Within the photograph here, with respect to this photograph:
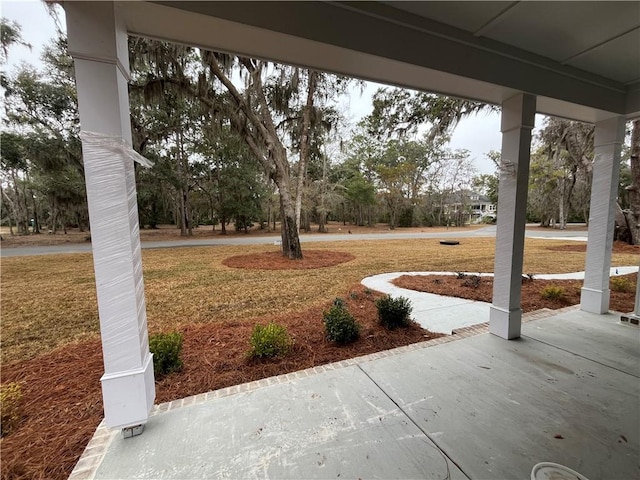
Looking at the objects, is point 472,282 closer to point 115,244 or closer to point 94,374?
point 115,244

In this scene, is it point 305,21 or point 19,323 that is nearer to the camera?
point 305,21

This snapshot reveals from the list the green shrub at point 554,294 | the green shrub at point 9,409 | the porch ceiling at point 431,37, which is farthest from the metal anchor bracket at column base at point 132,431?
the green shrub at point 554,294

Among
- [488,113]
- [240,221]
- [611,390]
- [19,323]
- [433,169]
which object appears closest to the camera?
[611,390]

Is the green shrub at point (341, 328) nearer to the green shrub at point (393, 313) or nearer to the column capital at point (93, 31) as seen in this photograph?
the green shrub at point (393, 313)

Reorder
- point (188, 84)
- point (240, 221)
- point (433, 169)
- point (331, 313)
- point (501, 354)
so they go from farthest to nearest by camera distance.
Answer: point (433, 169), point (240, 221), point (188, 84), point (331, 313), point (501, 354)

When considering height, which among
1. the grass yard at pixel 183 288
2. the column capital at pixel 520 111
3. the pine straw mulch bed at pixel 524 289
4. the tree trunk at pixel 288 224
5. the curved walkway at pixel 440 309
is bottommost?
the grass yard at pixel 183 288

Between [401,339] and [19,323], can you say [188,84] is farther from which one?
[401,339]

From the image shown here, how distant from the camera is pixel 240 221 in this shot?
2116 cm

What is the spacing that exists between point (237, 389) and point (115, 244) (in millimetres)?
1295

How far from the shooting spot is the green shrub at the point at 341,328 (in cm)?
276

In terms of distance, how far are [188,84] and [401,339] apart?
684cm

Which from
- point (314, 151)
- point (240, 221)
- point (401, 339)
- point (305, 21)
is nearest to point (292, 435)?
point (401, 339)

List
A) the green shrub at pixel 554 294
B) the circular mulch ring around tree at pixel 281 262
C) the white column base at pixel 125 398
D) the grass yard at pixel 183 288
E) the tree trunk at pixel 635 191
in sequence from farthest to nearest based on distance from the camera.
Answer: the tree trunk at pixel 635 191
the circular mulch ring around tree at pixel 281 262
the green shrub at pixel 554 294
the grass yard at pixel 183 288
the white column base at pixel 125 398

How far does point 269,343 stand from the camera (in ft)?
8.21
